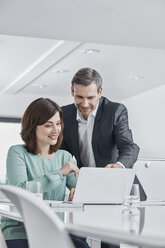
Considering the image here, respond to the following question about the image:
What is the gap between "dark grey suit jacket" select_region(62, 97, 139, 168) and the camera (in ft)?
10.3

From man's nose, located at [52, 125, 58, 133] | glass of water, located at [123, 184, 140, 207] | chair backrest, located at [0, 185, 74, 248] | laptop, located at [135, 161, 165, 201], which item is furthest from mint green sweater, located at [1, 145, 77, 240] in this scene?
laptop, located at [135, 161, 165, 201]

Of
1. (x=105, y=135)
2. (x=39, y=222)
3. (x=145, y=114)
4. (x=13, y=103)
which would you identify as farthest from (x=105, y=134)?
(x=13, y=103)

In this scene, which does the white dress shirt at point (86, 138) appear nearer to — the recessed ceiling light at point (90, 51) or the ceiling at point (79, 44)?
the ceiling at point (79, 44)

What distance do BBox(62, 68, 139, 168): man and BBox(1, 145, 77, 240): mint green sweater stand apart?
1.40 ft

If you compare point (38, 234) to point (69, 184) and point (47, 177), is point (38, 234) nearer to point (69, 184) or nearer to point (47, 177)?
point (47, 177)

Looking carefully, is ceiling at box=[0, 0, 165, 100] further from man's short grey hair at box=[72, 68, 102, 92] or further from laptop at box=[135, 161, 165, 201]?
laptop at box=[135, 161, 165, 201]

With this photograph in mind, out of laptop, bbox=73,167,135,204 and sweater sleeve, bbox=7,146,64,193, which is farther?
sweater sleeve, bbox=7,146,64,193

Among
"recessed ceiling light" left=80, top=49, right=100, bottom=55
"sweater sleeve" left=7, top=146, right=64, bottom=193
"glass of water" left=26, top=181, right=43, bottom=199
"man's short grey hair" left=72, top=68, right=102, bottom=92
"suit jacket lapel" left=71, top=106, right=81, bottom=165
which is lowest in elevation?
"glass of water" left=26, top=181, right=43, bottom=199

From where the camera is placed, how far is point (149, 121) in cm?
833

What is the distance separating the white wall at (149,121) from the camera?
790 centimetres

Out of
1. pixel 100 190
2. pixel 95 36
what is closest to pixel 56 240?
pixel 100 190

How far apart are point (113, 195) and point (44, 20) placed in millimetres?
1832

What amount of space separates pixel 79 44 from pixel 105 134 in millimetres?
2540

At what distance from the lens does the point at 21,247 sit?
6.93 feet
